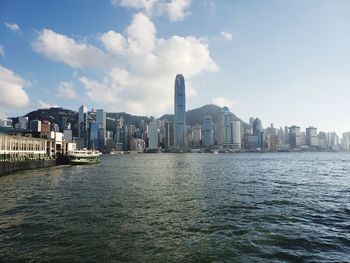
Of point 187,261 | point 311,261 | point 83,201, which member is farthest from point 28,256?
point 83,201

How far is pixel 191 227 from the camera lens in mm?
23438

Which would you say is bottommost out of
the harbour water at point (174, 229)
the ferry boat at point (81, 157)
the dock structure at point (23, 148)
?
the harbour water at point (174, 229)

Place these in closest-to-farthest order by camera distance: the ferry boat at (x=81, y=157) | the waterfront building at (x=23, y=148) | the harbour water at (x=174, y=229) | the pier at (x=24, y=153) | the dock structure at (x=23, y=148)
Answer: the harbour water at (x=174, y=229) → the pier at (x=24, y=153) → the dock structure at (x=23, y=148) → the waterfront building at (x=23, y=148) → the ferry boat at (x=81, y=157)

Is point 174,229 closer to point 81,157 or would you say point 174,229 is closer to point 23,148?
point 23,148

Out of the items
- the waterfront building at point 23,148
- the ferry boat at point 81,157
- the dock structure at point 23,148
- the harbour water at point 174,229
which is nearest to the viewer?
the harbour water at point 174,229

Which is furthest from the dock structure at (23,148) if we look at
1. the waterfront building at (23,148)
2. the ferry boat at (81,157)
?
the ferry boat at (81,157)

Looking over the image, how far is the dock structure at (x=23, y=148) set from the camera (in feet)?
273

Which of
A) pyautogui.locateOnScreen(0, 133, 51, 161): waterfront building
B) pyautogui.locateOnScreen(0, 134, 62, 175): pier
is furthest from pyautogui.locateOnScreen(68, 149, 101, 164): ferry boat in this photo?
pyautogui.locateOnScreen(0, 133, 51, 161): waterfront building

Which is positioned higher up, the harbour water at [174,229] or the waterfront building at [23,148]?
the waterfront building at [23,148]

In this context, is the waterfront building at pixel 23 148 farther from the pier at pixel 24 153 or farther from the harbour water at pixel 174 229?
the harbour water at pixel 174 229

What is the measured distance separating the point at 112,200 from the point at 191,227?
1509 cm

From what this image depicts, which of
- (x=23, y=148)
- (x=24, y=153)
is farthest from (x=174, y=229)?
(x=23, y=148)

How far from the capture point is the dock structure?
8306cm

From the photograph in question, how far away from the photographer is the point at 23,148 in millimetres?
98375
